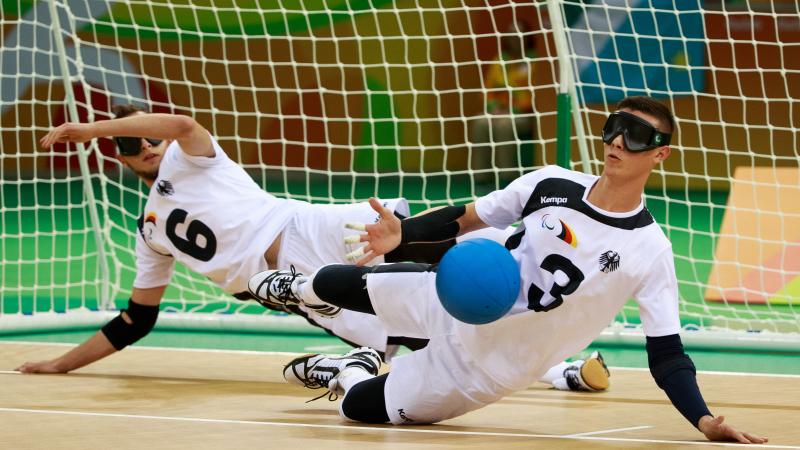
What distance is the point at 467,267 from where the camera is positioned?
4.25 m

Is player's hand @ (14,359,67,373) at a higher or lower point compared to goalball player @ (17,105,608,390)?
lower

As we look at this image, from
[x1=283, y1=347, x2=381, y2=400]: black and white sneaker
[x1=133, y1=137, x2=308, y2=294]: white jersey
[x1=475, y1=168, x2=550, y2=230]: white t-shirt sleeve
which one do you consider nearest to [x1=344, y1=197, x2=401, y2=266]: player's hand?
[x1=475, y1=168, x2=550, y2=230]: white t-shirt sleeve

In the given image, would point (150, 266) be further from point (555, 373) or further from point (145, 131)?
point (555, 373)

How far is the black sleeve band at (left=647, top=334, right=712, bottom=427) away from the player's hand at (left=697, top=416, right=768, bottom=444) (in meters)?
0.04

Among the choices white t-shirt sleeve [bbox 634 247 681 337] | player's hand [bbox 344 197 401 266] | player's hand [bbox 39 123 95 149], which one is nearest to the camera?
white t-shirt sleeve [bbox 634 247 681 337]

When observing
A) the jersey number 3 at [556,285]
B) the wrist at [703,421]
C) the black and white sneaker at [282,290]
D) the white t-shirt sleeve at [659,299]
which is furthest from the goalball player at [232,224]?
the wrist at [703,421]

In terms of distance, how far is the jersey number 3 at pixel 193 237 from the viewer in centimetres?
591

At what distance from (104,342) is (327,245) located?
123 cm

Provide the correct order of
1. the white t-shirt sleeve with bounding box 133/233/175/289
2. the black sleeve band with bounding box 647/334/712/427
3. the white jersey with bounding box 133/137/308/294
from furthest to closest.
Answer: the white t-shirt sleeve with bounding box 133/233/175/289, the white jersey with bounding box 133/137/308/294, the black sleeve band with bounding box 647/334/712/427

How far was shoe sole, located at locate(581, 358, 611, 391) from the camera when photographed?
19.2ft

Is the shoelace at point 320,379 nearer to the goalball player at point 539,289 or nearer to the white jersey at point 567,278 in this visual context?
the goalball player at point 539,289

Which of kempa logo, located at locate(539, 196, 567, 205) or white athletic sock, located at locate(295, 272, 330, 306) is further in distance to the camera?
white athletic sock, located at locate(295, 272, 330, 306)

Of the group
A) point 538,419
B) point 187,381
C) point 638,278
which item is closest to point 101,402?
point 187,381

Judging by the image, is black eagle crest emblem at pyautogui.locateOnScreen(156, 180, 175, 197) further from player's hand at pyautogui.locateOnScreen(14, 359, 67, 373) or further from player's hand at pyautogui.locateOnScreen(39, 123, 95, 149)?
player's hand at pyautogui.locateOnScreen(14, 359, 67, 373)
